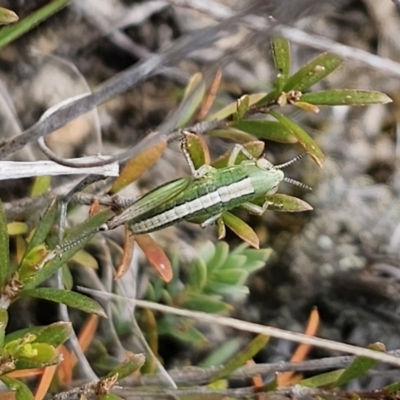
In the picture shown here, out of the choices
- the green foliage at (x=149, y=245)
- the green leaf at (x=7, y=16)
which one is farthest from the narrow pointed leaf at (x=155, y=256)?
the green leaf at (x=7, y=16)

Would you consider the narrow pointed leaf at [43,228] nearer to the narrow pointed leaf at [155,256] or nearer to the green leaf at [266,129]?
the narrow pointed leaf at [155,256]

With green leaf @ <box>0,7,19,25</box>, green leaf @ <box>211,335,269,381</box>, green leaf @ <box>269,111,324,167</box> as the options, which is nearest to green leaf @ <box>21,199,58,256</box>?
green leaf @ <box>0,7,19,25</box>

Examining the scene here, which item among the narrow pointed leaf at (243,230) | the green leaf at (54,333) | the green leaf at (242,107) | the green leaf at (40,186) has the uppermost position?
the green leaf at (242,107)

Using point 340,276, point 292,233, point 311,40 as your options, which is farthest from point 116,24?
point 340,276

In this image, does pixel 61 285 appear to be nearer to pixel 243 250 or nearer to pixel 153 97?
pixel 243 250

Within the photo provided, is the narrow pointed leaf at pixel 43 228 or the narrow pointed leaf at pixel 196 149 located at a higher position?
the narrow pointed leaf at pixel 196 149

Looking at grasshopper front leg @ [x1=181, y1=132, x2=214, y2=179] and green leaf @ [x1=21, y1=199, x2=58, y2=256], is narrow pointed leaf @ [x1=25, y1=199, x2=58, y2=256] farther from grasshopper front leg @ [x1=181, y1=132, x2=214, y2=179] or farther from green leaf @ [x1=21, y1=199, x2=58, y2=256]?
grasshopper front leg @ [x1=181, y1=132, x2=214, y2=179]

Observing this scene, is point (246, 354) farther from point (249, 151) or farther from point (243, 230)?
point (249, 151)
